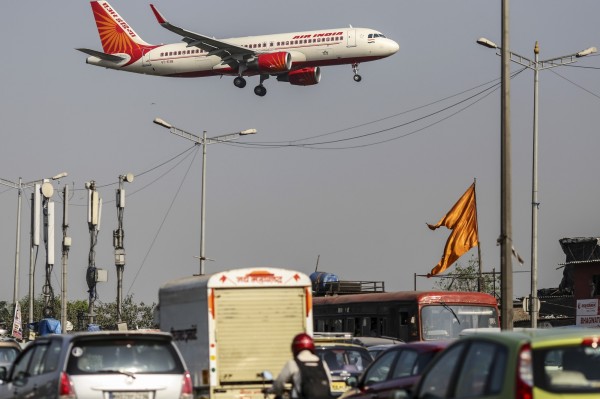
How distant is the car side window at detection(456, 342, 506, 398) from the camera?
1062 cm

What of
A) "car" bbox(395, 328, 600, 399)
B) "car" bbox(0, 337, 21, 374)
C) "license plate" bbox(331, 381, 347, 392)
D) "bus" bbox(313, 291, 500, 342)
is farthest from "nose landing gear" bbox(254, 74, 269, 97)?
"car" bbox(395, 328, 600, 399)

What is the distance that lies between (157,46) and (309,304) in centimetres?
6270

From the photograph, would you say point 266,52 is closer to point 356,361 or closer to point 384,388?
point 356,361

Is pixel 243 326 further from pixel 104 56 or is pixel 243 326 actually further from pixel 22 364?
pixel 104 56

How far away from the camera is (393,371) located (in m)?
17.0

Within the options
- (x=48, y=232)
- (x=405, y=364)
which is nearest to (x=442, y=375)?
(x=405, y=364)

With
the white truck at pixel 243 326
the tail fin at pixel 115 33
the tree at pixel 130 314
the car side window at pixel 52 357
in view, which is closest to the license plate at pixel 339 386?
the white truck at pixel 243 326

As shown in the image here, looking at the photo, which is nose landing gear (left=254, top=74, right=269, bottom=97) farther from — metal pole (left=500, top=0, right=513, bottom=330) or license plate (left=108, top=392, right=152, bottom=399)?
license plate (left=108, top=392, right=152, bottom=399)

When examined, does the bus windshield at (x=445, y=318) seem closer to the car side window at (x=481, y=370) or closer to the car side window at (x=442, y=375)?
the car side window at (x=442, y=375)

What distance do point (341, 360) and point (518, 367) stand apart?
12.2m

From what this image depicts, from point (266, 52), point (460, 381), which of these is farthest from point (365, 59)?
point (460, 381)

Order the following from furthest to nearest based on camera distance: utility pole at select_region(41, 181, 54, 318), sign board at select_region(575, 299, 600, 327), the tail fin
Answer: the tail fin
utility pole at select_region(41, 181, 54, 318)
sign board at select_region(575, 299, 600, 327)

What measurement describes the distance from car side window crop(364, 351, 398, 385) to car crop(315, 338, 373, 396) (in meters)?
3.97

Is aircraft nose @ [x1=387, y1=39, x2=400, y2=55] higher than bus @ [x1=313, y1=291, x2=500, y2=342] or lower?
higher
